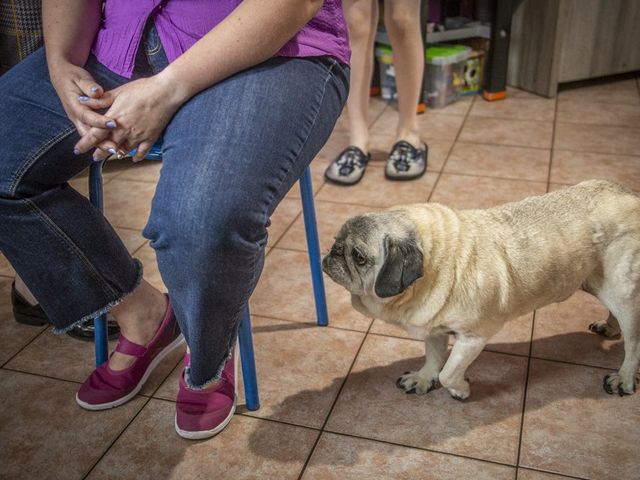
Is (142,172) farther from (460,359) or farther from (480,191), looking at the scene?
(460,359)

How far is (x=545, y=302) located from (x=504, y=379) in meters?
0.25

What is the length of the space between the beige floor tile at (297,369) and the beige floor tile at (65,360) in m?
0.04

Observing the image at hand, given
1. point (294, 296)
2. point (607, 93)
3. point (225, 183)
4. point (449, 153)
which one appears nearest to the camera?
point (225, 183)

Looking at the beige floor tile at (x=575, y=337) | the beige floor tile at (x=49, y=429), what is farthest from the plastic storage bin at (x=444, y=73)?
the beige floor tile at (x=49, y=429)

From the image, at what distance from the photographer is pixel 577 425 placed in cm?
147

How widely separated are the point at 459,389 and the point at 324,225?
977 millimetres

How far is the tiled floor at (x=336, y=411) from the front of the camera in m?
1.39

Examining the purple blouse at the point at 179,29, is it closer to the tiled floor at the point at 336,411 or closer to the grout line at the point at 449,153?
the tiled floor at the point at 336,411

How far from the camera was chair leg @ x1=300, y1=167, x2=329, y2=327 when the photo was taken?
1.67 metres

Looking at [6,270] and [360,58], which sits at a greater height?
[360,58]

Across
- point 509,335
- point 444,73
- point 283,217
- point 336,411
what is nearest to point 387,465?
point 336,411

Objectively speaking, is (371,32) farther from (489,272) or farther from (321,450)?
(321,450)

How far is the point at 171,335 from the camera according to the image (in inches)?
64.9

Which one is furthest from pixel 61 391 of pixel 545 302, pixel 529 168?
pixel 529 168
